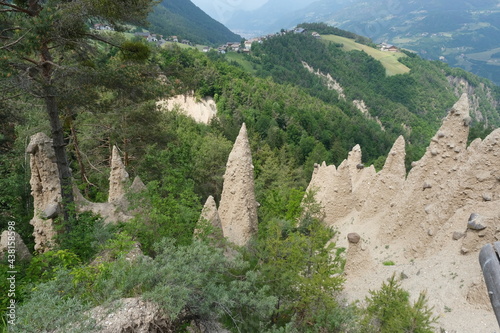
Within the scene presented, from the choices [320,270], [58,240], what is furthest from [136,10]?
[320,270]

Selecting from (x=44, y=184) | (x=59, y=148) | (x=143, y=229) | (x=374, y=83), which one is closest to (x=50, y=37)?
(x=59, y=148)

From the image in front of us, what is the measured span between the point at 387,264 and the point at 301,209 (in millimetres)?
6250

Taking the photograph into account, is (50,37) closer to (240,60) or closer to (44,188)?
(44,188)

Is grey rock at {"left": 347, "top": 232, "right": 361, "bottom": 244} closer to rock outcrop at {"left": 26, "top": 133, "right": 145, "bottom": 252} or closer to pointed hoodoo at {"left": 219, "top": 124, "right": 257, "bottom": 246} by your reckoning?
pointed hoodoo at {"left": 219, "top": 124, "right": 257, "bottom": 246}

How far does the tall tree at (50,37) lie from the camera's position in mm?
8922

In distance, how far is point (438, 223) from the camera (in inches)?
496

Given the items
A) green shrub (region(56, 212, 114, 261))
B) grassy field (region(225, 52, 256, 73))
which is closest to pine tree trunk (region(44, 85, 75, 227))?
green shrub (region(56, 212, 114, 261))

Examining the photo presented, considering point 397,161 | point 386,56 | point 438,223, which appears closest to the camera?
point 438,223

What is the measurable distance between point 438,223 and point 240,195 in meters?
8.69

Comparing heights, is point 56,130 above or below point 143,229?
above

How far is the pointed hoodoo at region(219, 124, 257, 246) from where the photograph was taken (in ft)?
47.1

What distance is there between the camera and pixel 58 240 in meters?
9.66

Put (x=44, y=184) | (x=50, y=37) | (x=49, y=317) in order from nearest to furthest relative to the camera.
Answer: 1. (x=49, y=317)
2. (x=50, y=37)
3. (x=44, y=184)

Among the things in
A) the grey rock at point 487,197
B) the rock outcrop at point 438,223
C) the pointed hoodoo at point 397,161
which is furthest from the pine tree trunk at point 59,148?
the pointed hoodoo at point 397,161
